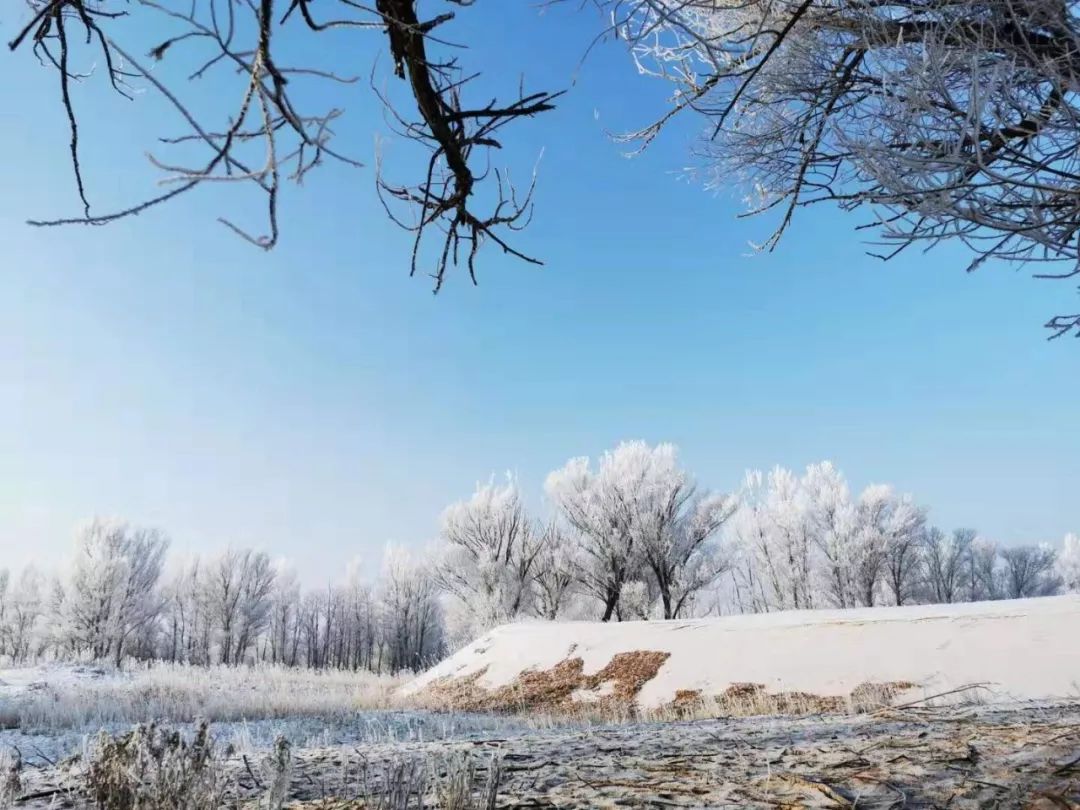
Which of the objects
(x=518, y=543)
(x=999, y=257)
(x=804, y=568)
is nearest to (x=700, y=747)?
(x=999, y=257)

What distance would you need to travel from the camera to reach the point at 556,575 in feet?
87.2

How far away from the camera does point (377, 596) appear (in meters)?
48.0

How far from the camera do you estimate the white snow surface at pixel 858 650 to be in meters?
7.16

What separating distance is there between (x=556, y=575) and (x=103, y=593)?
21314 millimetres

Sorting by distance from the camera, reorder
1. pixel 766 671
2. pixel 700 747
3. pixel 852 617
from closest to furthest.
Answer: pixel 700 747 → pixel 766 671 → pixel 852 617

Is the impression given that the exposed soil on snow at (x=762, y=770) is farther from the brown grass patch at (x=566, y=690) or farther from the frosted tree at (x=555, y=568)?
the frosted tree at (x=555, y=568)

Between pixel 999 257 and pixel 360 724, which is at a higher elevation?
pixel 999 257

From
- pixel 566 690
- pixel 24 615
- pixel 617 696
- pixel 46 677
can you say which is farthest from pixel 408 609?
pixel 617 696

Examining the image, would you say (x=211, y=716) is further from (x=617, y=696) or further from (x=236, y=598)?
(x=236, y=598)

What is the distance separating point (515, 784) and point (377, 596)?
160 ft

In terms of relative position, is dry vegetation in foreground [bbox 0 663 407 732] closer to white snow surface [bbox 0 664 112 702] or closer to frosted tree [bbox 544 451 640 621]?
white snow surface [bbox 0 664 112 702]

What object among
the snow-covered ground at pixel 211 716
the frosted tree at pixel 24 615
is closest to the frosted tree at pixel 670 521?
the snow-covered ground at pixel 211 716

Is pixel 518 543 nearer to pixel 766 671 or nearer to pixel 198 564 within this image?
pixel 766 671

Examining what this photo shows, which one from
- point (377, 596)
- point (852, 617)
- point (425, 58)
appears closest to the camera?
point (425, 58)
